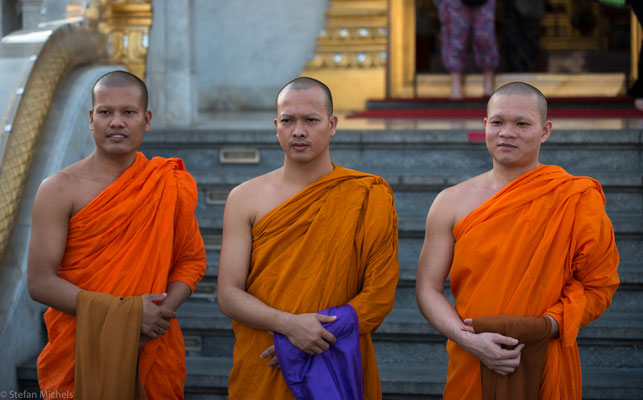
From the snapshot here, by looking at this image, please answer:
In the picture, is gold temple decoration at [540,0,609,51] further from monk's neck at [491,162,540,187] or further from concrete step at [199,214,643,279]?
monk's neck at [491,162,540,187]

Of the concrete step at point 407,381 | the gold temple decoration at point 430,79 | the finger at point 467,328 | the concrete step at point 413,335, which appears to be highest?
the gold temple decoration at point 430,79

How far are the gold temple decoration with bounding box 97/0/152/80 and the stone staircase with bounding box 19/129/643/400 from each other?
2.31 feet

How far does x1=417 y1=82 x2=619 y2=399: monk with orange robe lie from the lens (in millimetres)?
2518

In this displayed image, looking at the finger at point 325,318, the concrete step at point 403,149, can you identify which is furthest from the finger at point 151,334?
the concrete step at point 403,149

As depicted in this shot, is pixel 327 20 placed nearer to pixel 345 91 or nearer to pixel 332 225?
pixel 345 91

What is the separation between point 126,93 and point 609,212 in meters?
2.69

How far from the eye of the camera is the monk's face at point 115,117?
2736 mm

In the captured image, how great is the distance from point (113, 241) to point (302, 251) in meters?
0.70

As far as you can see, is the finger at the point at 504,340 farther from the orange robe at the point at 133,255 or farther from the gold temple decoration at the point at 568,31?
the gold temple decoration at the point at 568,31

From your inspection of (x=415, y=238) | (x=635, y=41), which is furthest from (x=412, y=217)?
(x=635, y=41)

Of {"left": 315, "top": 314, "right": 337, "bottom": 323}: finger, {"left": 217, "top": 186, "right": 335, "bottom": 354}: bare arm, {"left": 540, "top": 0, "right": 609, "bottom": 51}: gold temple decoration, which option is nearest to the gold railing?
{"left": 217, "top": 186, "right": 335, "bottom": 354}: bare arm

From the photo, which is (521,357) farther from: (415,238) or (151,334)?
(415,238)

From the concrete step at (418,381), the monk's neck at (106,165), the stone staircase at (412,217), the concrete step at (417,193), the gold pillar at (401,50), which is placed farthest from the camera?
the gold pillar at (401,50)

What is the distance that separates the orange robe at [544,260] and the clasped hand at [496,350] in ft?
0.34
